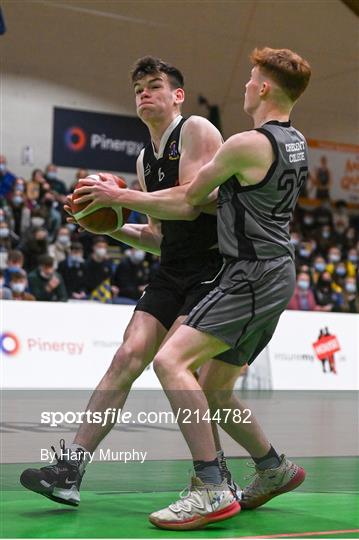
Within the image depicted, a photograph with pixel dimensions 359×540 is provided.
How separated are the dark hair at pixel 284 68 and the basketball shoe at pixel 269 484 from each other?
6.34ft

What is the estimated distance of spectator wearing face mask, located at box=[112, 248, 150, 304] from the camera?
16.3 meters

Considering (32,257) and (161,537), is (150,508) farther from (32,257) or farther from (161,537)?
(32,257)

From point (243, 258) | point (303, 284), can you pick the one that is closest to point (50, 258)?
point (303, 284)

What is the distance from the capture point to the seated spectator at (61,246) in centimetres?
1659

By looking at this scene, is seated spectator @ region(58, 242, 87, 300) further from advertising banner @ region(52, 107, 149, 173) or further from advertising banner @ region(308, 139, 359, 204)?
advertising banner @ region(308, 139, 359, 204)

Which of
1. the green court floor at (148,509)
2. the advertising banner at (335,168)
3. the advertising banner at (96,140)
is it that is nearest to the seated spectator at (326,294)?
the advertising banner at (96,140)

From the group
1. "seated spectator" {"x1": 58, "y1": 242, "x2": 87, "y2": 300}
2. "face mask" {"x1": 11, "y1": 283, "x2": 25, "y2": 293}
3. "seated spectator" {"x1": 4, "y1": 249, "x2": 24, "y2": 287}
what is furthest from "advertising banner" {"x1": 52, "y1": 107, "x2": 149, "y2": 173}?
"face mask" {"x1": 11, "y1": 283, "x2": 25, "y2": 293}

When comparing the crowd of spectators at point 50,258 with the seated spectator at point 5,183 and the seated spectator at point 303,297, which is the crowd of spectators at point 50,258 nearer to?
the seated spectator at point 5,183

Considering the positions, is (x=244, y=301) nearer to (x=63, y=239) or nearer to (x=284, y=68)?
(x=284, y=68)

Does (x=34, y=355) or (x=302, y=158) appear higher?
(x=302, y=158)

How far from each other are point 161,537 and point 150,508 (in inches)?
30.1

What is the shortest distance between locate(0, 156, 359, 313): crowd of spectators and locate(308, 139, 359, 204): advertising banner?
157 inches

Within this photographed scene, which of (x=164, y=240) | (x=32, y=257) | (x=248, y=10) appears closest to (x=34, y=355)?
(x=32, y=257)

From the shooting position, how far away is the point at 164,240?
5098mm
